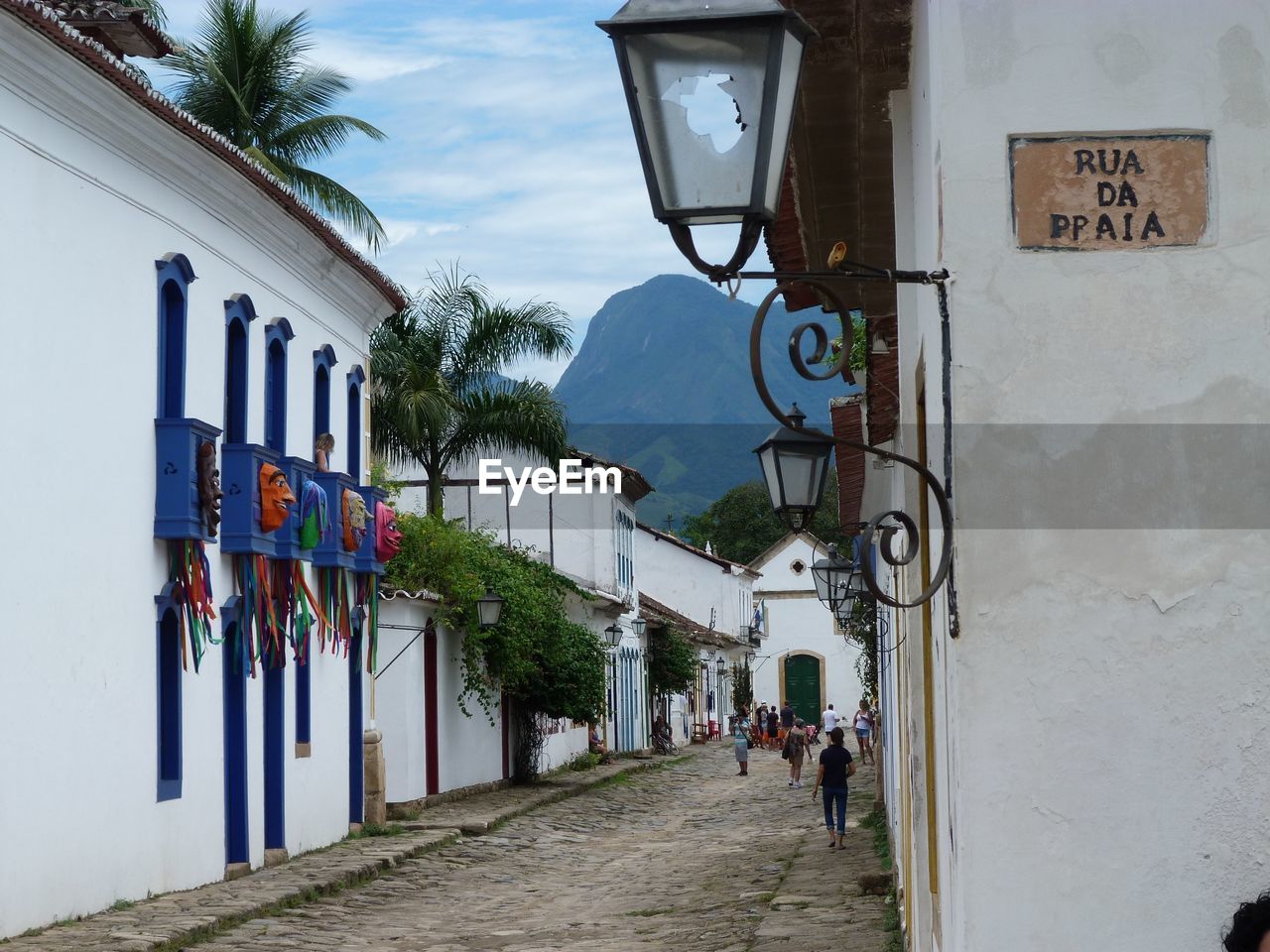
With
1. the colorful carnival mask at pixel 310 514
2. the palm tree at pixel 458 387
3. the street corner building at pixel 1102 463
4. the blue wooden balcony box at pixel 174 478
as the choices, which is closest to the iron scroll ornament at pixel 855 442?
the street corner building at pixel 1102 463

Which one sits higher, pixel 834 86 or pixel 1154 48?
pixel 834 86

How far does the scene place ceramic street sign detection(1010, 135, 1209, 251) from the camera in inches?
167

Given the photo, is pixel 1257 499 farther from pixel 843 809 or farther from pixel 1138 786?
pixel 843 809

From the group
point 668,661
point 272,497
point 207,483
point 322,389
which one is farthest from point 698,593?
point 207,483

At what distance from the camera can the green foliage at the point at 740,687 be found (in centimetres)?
6381

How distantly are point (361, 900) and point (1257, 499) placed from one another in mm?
12355

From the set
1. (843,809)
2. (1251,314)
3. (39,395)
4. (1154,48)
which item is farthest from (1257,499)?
(843,809)

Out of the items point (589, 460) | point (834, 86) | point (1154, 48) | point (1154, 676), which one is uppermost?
point (589, 460)

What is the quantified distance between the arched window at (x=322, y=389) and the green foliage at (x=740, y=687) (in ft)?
148

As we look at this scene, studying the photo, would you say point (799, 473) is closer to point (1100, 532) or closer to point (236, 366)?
point (1100, 532)

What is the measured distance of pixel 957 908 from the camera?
13.8 ft

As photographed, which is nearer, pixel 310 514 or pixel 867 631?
pixel 310 514

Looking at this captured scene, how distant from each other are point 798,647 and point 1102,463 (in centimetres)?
6543

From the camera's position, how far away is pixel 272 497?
51.5 feet
